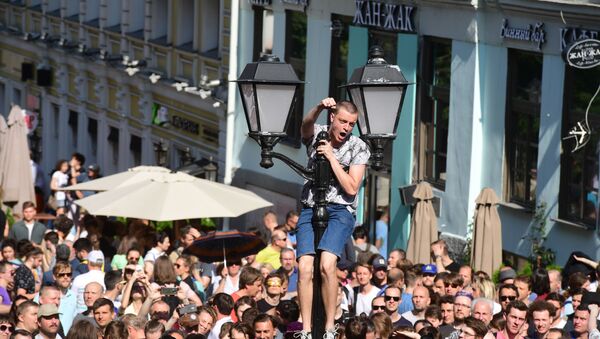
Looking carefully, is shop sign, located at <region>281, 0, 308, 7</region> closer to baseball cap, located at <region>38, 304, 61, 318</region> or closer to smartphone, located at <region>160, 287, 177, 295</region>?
smartphone, located at <region>160, 287, 177, 295</region>

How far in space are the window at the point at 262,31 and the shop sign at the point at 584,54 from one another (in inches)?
371

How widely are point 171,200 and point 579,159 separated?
530 cm

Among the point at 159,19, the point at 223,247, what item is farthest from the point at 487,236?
the point at 159,19

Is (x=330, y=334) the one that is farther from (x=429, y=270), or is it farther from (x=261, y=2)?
(x=261, y=2)

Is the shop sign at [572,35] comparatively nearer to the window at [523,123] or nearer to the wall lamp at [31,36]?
the window at [523,123]

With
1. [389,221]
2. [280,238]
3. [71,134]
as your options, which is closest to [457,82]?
[389,221]

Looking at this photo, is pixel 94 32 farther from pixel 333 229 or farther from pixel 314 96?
pixel 333 229

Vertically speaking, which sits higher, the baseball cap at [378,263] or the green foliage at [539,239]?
the baseball cap at [378,263]

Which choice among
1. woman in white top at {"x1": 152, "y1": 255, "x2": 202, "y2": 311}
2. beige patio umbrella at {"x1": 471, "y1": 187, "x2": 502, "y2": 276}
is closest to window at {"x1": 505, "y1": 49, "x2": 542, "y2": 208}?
beige patio umbrella at {"x1": 471, "y1": 187, "x2": 502, "y2": 276}

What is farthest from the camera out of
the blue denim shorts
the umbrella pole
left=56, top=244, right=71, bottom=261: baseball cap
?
left=56, top=244, right=71, bottom=261: baseball cap

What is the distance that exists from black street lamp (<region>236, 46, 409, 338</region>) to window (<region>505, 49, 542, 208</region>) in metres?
12.1

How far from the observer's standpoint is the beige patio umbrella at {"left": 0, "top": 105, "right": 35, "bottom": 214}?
1204 inches

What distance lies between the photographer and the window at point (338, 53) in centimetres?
2877

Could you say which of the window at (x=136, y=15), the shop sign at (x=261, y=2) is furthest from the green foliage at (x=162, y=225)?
the window at (x=136, y=15)
